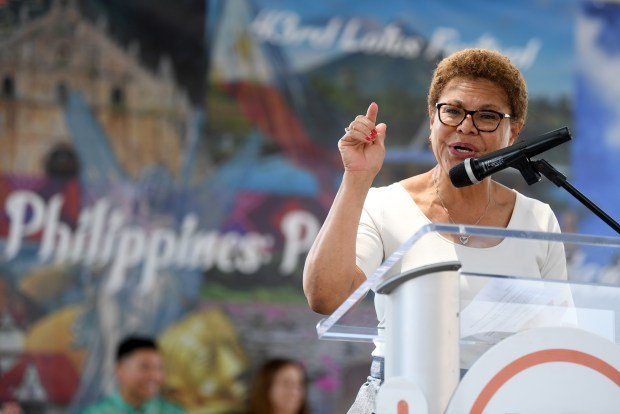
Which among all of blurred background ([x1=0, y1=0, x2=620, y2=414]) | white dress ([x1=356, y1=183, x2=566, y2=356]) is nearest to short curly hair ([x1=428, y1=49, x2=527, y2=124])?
white dress ([x1=356, y1=183, x2=566, y2=356])

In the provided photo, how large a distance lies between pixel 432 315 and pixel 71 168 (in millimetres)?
4042

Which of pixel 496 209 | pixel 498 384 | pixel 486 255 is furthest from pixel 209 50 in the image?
pixel 498 384

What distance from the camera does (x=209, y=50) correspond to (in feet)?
16.8

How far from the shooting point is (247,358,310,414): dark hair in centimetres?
450

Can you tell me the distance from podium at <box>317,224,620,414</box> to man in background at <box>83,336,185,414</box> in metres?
3.62

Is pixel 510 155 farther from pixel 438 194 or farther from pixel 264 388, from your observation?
pixel 264 388

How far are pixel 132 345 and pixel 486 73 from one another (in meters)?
3.09

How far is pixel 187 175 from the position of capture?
5035mm

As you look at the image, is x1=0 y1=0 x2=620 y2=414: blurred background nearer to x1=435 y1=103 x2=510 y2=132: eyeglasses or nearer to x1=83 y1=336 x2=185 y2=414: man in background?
x1=83 y1=336 x2=185 y2=414: man in background

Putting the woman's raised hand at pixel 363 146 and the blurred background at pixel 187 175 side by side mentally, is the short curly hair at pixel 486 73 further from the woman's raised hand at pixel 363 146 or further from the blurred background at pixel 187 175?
the blurred background at pixel 187 175

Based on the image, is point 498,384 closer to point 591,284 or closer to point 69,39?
point 591,284

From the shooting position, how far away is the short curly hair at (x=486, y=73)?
1.93 m

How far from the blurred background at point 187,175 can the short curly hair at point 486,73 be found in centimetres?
313

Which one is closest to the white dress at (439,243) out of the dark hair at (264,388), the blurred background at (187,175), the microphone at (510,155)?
the microphone at (510,155)
